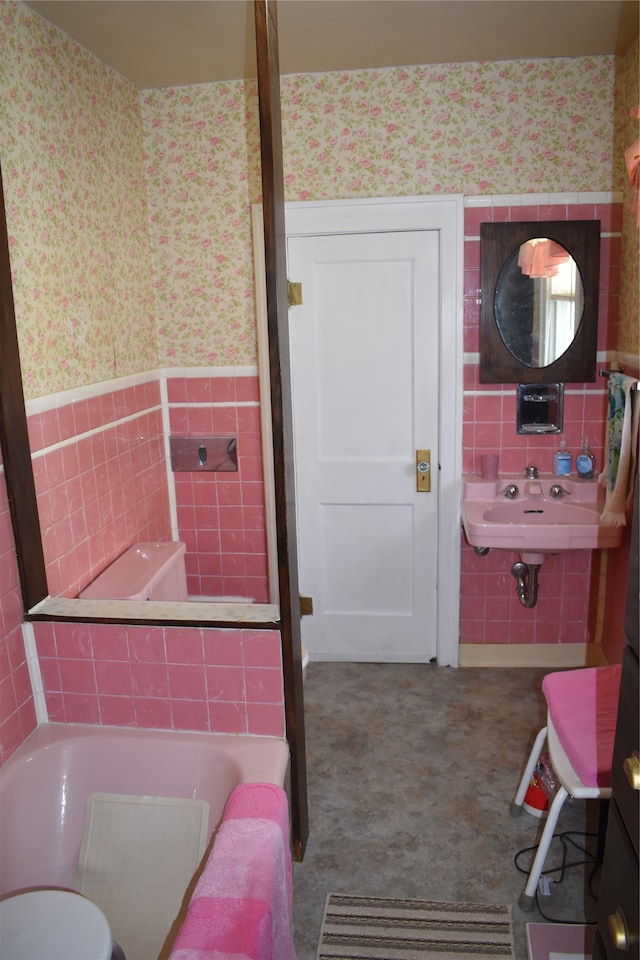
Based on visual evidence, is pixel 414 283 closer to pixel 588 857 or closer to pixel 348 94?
pixel 348 94

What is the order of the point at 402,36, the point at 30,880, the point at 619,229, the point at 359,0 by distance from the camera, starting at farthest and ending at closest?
the point at 619,229 < the point at 402,36 < the point at 359,0 < the point at 30,880

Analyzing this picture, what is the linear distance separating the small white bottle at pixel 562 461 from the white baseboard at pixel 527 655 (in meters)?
0.83

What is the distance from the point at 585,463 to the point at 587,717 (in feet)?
4.48

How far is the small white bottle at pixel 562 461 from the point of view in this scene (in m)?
3.07

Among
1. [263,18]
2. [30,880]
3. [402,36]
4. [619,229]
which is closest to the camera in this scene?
[263,18]

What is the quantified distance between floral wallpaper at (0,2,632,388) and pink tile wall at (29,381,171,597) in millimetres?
191

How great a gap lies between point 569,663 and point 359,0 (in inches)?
109

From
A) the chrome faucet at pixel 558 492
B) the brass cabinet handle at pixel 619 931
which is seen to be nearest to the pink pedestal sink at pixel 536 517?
the chrome faucet at pixel 558 492

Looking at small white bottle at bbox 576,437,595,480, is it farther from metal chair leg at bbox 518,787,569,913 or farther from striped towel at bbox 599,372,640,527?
metal chair leg at bbox 518,787,569,913

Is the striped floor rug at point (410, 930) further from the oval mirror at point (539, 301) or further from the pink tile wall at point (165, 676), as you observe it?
the oval mirror at point (539, 301)

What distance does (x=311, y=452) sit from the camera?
3273 millimetres

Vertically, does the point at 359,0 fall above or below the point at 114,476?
above

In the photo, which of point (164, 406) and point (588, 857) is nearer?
point (588, 857)

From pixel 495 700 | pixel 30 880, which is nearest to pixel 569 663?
pixel 495 700
